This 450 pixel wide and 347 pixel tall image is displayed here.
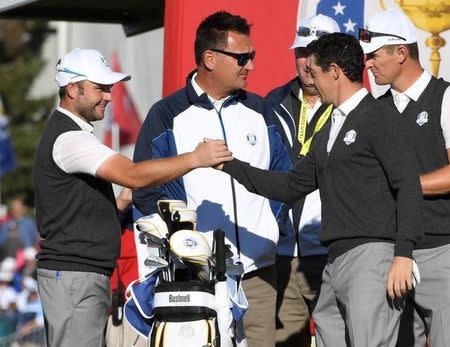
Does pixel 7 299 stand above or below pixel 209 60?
below

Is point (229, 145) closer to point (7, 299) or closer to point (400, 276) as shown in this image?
point (400, 276)

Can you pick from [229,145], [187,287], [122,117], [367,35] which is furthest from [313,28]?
[122,117]

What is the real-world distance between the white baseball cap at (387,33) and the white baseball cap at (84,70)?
1289 millimetres

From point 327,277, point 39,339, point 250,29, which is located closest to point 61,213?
point 327,277

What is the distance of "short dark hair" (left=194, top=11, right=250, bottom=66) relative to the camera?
25.3 feet

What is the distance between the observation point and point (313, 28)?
7910 mm

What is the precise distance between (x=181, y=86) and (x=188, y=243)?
1.95m

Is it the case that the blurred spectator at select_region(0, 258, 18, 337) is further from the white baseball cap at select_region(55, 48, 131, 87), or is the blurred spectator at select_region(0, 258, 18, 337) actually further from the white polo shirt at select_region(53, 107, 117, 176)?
the white polo shirt at select_region(53, 107, 117, 176)

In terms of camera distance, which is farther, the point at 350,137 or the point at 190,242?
the point at 190,242

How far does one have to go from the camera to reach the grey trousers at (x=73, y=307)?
6859mm

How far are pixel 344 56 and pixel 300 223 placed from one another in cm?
158

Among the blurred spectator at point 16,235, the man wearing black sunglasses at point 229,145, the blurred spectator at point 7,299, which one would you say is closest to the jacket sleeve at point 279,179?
the man wearing black sunglasses at point 229,145

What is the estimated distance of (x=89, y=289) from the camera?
689 cm

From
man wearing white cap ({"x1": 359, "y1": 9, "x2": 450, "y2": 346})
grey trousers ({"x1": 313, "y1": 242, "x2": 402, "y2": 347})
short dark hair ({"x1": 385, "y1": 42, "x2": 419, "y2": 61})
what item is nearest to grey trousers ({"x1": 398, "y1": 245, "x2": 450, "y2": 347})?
man wearing white cap ({"x1": 359, "y1": 9, "x2": 450, "y2": 346})
